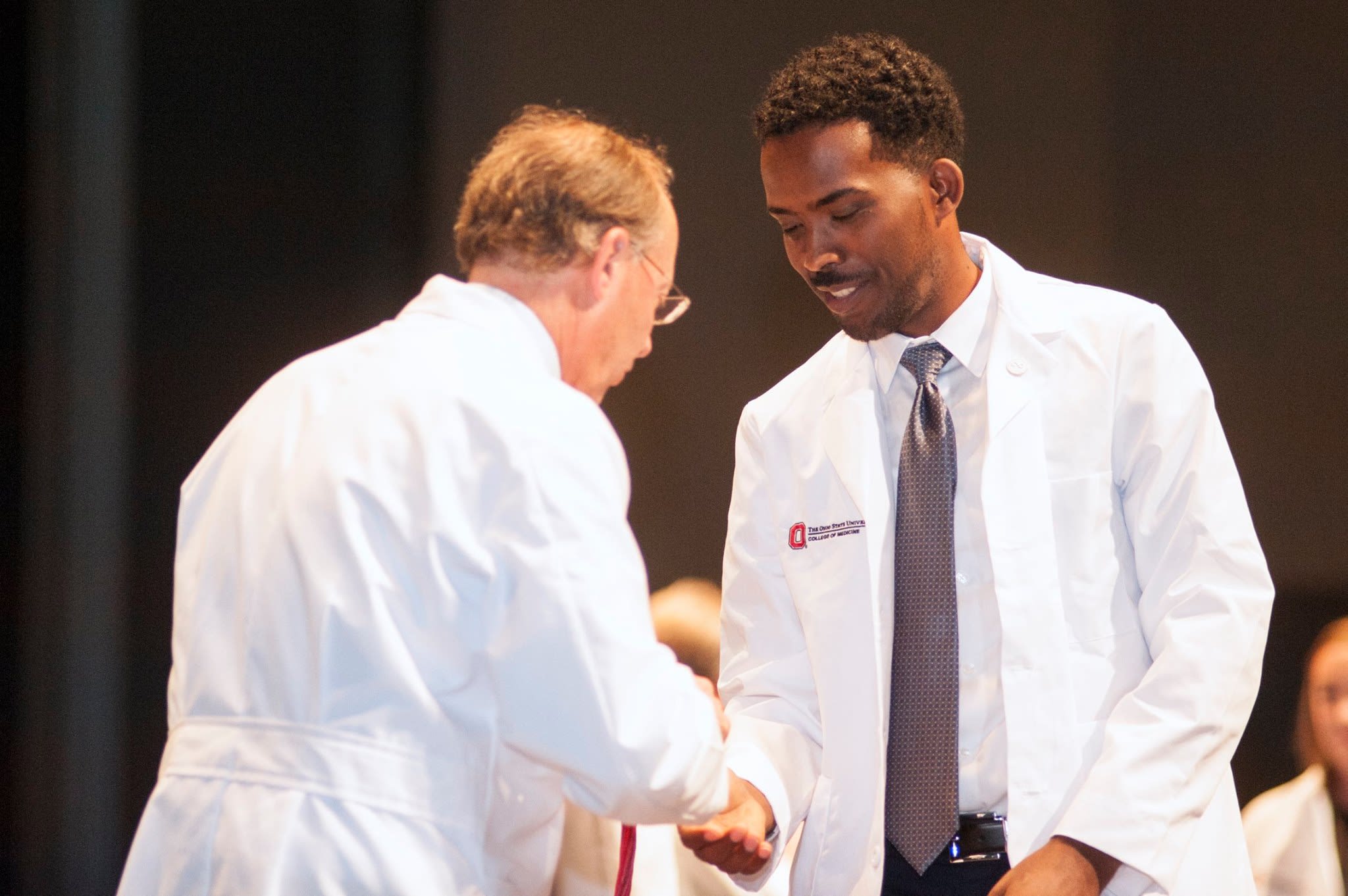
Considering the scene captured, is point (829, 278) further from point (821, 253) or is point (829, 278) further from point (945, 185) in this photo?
point (945, 185)

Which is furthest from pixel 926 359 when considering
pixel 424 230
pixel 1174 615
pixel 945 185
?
pixel 424 230

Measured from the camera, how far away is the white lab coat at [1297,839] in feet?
8.26

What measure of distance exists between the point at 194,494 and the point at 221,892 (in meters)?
0.41

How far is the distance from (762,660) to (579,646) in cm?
76

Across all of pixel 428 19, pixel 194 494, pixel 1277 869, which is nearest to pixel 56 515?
pixel 428 19

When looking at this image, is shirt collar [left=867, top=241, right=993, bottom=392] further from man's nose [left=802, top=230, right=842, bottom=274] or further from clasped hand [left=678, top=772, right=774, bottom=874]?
clasped hand [left=678, top=772, right=774, bottom=874]

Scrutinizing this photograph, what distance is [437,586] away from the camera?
1.25 meters

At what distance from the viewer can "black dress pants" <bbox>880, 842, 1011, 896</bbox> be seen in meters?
1.64

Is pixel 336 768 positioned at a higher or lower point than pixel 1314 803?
higher

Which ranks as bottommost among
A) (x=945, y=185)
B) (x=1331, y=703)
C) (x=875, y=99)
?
(x=1331, y=703)

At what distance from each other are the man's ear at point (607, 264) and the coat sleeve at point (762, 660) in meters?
0.53

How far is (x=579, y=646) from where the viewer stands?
1240mm

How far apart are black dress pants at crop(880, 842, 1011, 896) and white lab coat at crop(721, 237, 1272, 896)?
0.14ft

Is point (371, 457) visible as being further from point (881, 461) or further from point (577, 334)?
point (881, 461)
